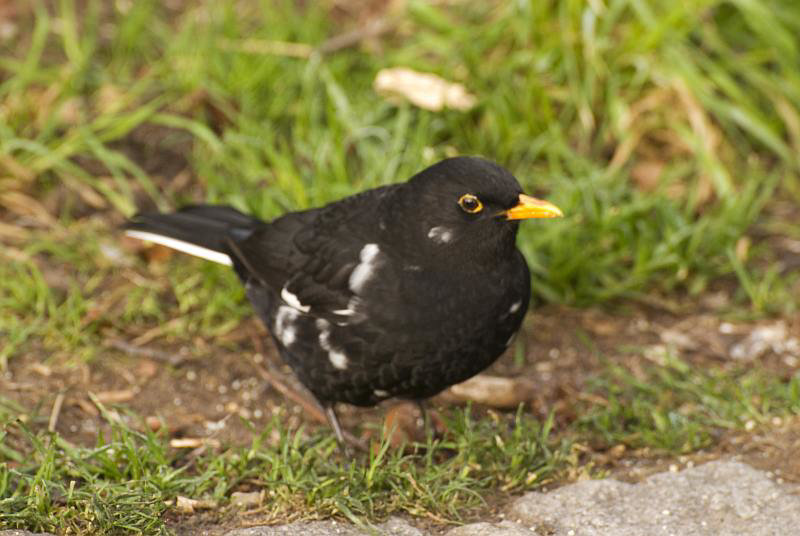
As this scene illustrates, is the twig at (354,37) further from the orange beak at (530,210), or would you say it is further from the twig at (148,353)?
the orange beak at (530,210)

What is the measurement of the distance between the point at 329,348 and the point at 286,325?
0.31 metres

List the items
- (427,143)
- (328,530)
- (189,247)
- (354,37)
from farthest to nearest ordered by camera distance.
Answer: (354,37) < (427,143) < (189,247) < (328,530)

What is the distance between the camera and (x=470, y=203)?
13.1 ft

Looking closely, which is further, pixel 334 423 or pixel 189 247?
pixel 189 247

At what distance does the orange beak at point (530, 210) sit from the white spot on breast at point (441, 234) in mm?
205

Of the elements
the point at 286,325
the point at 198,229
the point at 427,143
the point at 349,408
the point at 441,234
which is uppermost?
the point at 441,234

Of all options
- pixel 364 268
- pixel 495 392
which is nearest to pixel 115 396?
pixel 364 268

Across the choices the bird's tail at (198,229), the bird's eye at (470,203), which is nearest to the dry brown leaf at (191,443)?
the bird's tail at (198,229)

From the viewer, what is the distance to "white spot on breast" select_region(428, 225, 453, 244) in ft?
13.3

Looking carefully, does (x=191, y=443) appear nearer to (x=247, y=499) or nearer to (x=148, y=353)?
(x=247, y=499)

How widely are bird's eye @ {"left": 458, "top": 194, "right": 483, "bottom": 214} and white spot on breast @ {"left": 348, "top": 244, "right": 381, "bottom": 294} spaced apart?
13.8 inches

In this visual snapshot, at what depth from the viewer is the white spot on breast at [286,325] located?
4.36 meters

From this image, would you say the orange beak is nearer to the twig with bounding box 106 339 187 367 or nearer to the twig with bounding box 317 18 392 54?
the twig with bounding box 106 339 187 367

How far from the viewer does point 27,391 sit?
446cm
